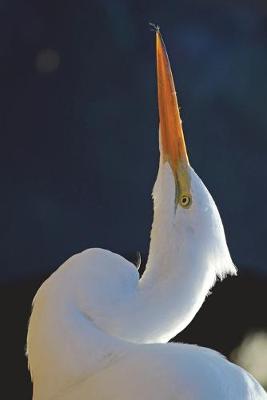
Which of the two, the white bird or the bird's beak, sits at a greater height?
the bird's beak

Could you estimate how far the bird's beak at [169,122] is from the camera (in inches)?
55.9

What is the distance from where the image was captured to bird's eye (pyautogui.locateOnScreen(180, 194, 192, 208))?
1363 mm

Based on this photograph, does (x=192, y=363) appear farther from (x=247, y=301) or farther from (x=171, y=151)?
(x=247, y=301)

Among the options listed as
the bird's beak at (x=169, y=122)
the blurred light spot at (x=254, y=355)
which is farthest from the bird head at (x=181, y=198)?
the blurred light spot at (x=254, y=355)

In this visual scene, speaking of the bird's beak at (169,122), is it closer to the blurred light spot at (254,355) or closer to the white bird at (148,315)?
the white bird at (148,315)

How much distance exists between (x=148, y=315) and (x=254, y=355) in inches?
117

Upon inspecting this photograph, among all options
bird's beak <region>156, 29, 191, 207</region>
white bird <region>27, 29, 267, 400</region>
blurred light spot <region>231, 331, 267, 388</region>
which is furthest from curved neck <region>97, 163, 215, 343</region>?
blurred light spot <region>231, 331, 267, 388</region>

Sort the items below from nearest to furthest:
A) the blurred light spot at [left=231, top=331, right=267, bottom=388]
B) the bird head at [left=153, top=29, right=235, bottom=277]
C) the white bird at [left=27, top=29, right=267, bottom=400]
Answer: the white bird at [left=27, top=29, right=267, bottom=400]
the bird head at [left=153, top=29, right=235, bottom=277]
the blurred light spot at [left=231, top=331, right=267, bottom=388]

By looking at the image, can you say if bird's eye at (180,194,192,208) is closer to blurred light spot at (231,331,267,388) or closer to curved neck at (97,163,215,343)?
curved neck at (97,163,215,343)

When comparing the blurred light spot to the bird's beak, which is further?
the blurred light spot

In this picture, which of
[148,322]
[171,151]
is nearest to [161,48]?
[171,151]

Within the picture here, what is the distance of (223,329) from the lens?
4254mm

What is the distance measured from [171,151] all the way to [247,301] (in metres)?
2.97

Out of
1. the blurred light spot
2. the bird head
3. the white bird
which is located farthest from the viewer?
the blurred light spot
